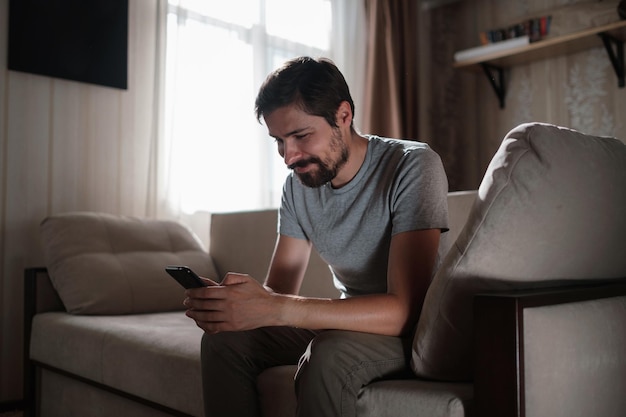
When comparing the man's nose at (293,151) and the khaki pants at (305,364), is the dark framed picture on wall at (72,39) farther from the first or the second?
the khaki pants at (305,364)

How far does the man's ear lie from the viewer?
1.45 m

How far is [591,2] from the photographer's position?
3377 millimetres

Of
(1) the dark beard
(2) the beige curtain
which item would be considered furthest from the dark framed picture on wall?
(1) the dark beard

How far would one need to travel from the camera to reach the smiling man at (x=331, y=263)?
3.78 ft

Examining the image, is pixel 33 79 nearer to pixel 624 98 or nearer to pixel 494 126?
pixel 494 126

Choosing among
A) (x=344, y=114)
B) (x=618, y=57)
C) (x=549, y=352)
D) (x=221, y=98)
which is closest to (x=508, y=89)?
(x=618, y=57)

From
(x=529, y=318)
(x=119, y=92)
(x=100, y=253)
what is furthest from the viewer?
(x=119, y=92)

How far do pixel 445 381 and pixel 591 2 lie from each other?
2.90 m

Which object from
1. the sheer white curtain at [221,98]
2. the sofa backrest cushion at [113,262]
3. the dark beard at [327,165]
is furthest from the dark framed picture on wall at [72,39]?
the dark beard at [327,165]

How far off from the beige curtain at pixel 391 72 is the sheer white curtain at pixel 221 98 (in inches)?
19.6

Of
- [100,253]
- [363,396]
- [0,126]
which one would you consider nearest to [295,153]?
[363,396]

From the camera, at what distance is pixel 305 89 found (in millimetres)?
1423

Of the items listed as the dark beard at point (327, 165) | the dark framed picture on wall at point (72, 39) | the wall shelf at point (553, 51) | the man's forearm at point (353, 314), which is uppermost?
the wall shelf at point (553, 51)

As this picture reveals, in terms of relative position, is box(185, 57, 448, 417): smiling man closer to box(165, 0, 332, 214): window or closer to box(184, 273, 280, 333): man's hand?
box(184, 273, 280, 333): man's hand
